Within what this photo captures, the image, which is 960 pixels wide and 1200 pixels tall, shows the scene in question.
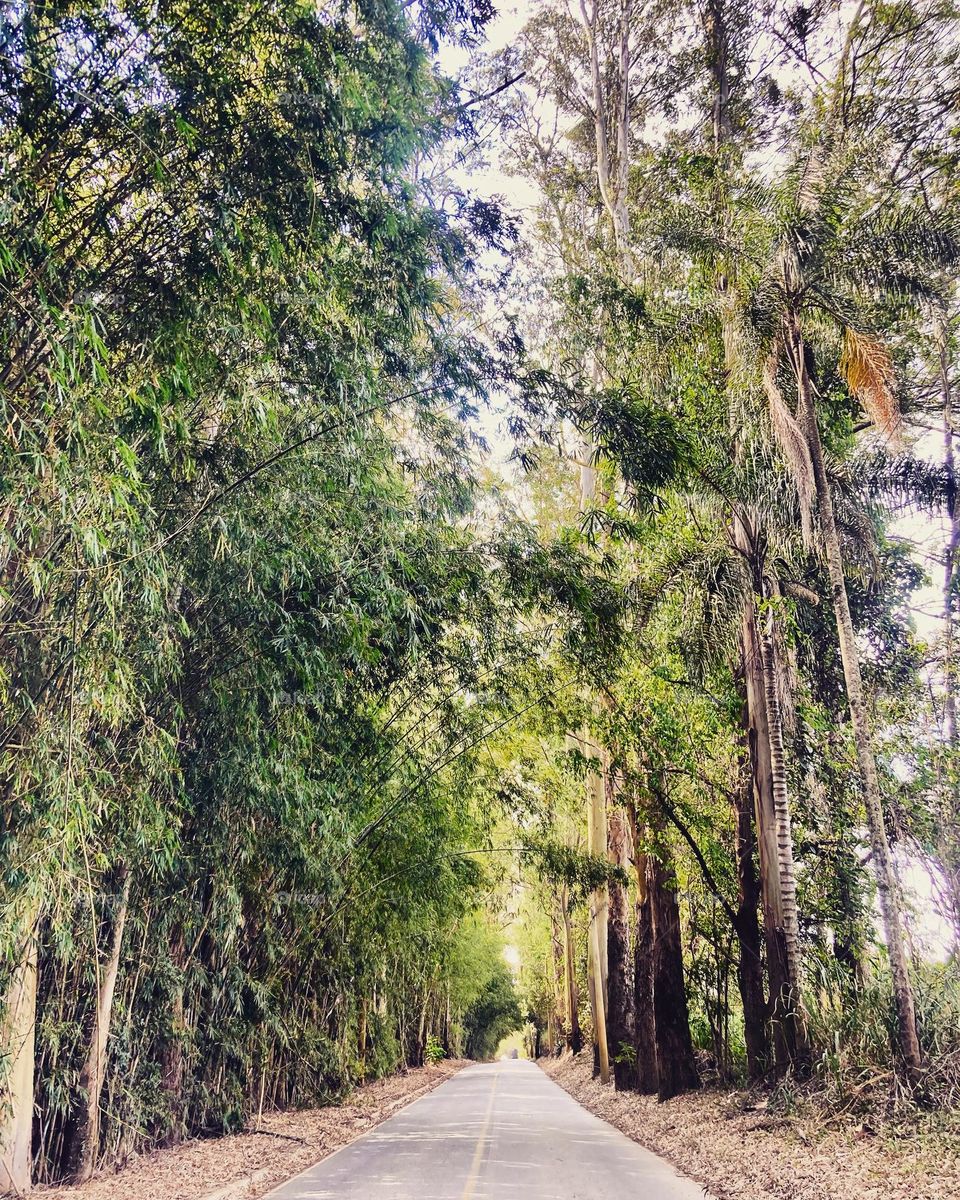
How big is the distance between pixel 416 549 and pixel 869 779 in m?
4.80

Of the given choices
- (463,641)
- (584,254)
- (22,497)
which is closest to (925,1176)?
(463,641)

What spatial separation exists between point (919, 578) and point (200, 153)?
11635mm

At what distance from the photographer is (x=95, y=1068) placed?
7371mm

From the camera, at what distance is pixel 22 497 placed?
14.6 ft

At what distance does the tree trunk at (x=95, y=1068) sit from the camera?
7.25 m

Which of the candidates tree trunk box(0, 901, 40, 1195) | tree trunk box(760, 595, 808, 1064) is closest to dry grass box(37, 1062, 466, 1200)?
tree trunk box(0, 901, 40, 1195)

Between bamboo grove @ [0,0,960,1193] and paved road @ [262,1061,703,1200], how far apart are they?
1.87 meters

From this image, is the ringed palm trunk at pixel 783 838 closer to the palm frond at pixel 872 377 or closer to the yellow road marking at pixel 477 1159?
the palm frond at pixel 872 377

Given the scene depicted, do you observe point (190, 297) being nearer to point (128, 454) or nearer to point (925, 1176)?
point (128, 454)

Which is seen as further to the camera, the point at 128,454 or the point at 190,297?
the point at 190,297

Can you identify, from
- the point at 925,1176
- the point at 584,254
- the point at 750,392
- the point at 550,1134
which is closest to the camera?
the point at 925,1176

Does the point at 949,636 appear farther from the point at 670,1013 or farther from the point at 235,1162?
the point at 235,1162

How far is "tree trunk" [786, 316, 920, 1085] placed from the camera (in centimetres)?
784

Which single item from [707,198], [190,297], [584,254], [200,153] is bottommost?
[190,297]
